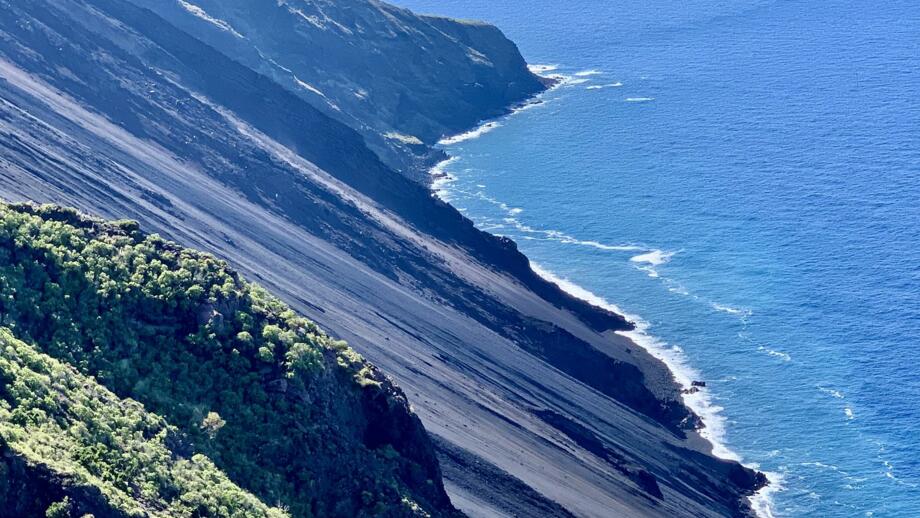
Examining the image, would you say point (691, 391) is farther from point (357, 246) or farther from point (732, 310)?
point (357, 246)

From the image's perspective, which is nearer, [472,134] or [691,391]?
[691,391]

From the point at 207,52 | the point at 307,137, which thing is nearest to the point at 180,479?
the point at 307,137

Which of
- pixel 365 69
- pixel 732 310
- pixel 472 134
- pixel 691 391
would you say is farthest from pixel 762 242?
pixel 365 69

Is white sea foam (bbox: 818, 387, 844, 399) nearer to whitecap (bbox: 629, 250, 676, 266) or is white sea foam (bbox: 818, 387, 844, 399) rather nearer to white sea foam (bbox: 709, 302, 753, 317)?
white sea foam (bbox: 709, 302, 753, 317)

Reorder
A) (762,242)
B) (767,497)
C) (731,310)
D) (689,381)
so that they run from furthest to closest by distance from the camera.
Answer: (762,242) < (731,310) < (689,381) < (767,497)

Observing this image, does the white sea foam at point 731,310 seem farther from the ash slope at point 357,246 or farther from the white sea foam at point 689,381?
the ash slope at point 357,246

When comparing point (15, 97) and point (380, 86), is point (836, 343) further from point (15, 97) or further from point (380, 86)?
point (380, 86)
